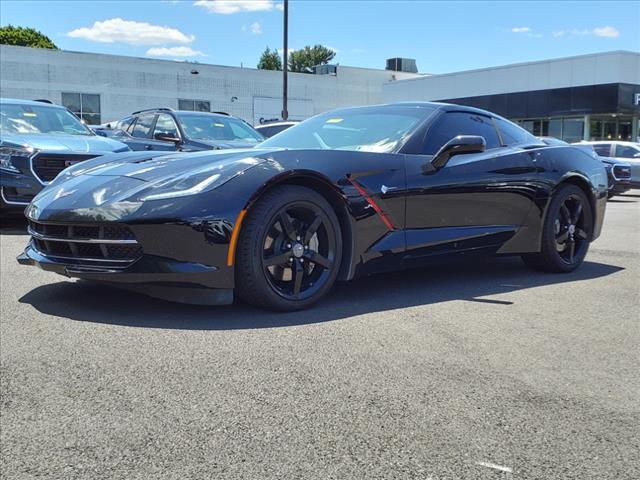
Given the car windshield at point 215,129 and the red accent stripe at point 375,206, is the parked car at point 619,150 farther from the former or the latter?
the red accent stripe at point 375,206

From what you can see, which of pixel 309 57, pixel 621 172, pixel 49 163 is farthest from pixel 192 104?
pixel 309 57

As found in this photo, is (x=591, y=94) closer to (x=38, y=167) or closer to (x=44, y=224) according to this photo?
(x=38, y=167)

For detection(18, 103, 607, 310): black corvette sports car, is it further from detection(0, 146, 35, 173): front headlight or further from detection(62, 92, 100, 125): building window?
detection(62, 92, 100, 125): building window

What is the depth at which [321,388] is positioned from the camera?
2.71 m

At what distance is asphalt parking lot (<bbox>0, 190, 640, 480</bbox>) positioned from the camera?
212cm

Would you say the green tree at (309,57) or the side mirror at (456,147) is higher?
the green tree at (309,57)

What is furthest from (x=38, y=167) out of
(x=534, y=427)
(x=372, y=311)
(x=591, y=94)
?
(x=591, y=94)

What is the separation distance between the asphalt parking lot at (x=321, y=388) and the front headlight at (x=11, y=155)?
12.0 feet

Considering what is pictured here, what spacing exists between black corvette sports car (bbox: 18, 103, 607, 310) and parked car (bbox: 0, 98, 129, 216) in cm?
338

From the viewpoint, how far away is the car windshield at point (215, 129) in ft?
31.4

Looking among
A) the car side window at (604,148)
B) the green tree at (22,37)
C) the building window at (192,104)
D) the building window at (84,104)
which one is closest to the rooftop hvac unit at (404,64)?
the building window at (192,104)

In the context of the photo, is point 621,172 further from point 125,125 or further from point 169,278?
point 169,278

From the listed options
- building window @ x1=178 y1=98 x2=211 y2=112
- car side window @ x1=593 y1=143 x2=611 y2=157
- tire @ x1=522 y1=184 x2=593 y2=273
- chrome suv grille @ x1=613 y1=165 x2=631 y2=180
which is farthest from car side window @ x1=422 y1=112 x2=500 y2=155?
building window @ x1=178 y1=98 x2=211 y2=112

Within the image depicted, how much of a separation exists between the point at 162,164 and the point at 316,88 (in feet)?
137
